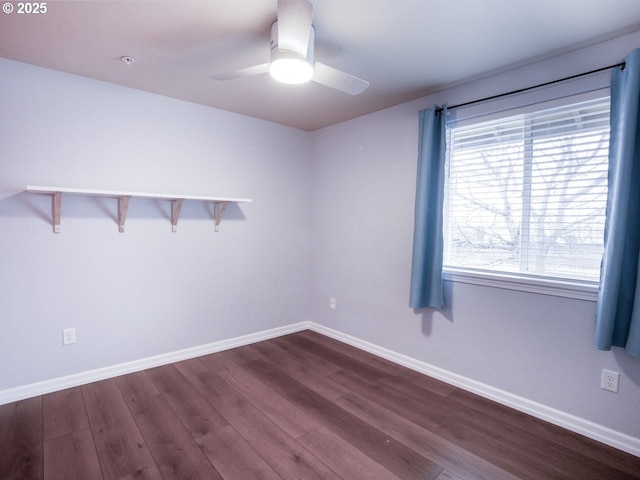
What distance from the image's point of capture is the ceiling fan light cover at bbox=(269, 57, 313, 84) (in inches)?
65.1

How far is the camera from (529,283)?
2.24m

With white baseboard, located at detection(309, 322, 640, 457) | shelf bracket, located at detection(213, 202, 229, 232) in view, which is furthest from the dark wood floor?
shelf bracket, located at detection(213, 202, 229, 232)

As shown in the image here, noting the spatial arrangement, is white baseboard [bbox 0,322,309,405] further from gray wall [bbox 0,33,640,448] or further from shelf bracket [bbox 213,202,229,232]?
shelf bracket [bbox 213,202,229,232]

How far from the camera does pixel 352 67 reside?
231 centimetres

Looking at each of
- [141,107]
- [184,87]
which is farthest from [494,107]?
[141,107]

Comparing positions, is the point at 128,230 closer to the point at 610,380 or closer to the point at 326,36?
the point at 326,36

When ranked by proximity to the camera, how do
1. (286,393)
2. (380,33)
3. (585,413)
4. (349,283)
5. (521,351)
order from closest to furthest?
(380,33)
(585,413)
(521,351)
(286,393)
(349,283)

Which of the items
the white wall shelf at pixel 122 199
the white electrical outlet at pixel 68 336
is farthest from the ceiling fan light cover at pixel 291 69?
the white electrical outlet at pixel 68 336

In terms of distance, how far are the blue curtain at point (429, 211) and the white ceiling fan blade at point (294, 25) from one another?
1402mm

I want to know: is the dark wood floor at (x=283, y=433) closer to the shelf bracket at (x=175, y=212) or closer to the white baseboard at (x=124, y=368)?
the white baseboard at (x=124, y=368)

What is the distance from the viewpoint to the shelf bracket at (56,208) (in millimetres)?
2285

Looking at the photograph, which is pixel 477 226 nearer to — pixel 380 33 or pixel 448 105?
pixel 448 105

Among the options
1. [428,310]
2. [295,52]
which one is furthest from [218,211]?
[428,310]

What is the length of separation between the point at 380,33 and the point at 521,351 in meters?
2.25
